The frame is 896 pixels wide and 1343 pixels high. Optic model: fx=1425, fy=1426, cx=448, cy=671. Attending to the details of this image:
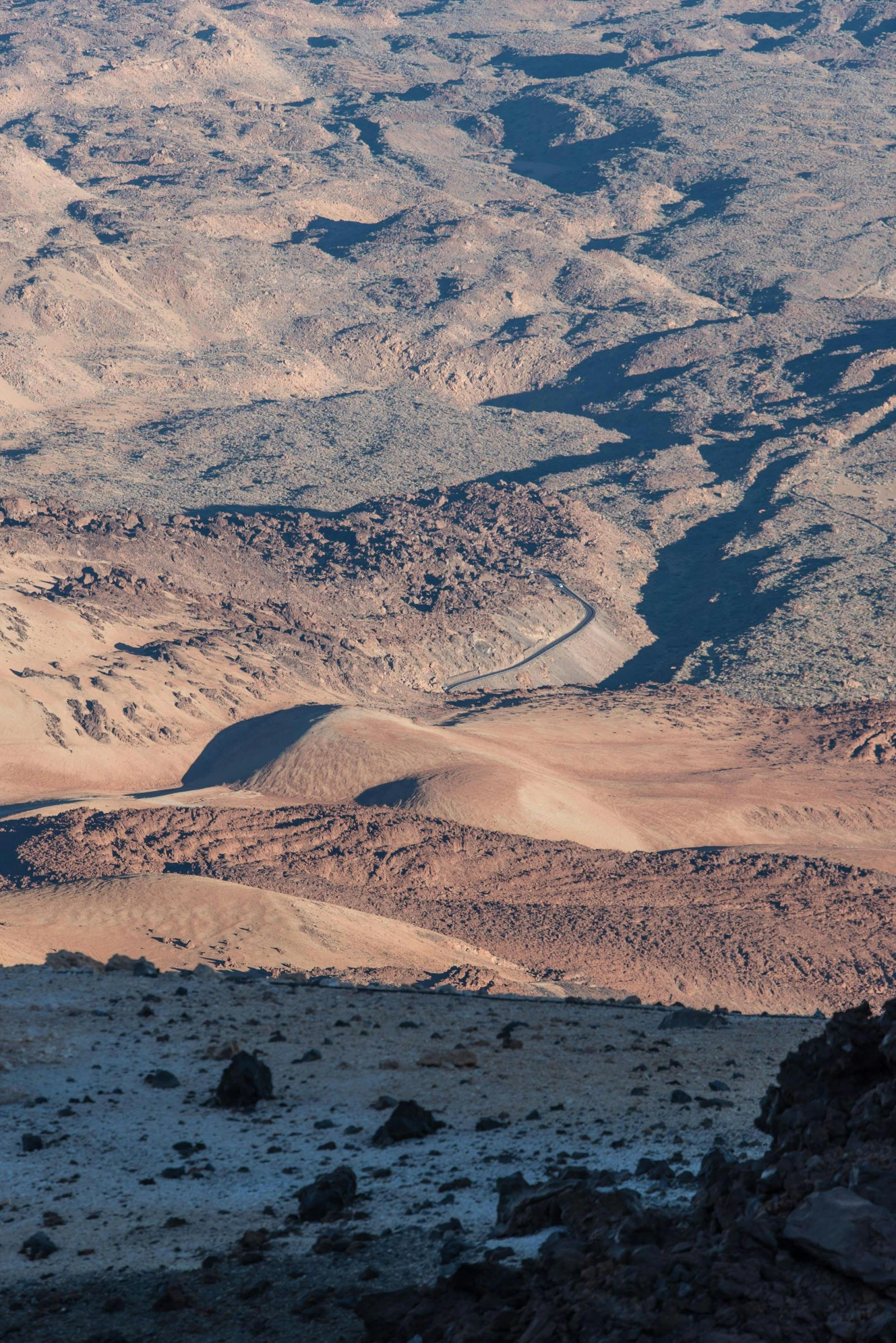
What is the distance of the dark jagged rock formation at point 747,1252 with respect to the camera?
7328 millimetres

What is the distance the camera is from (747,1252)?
7.77 meters

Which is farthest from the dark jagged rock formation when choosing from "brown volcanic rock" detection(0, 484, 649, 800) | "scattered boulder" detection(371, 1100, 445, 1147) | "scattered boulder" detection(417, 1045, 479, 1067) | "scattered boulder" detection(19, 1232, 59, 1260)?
"brown volcanic rock" detection(0, 484, 649, 800)

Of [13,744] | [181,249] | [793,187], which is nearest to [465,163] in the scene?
[793,187]

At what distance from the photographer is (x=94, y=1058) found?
15445mm

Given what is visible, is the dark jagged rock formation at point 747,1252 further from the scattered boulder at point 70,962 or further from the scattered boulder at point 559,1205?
the scattered boulder at point 70,962

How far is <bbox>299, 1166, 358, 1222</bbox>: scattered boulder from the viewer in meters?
11.2

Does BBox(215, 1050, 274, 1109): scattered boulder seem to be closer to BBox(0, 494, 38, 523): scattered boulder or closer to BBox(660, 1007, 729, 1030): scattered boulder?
BBox(660, 1007, 729, 1030): scattered boulder

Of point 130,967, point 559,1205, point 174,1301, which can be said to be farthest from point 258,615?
point 559,1205

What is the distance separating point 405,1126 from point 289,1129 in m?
1.40

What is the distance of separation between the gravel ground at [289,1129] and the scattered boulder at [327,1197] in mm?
150

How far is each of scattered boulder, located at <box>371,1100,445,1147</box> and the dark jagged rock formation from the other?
2901 mm

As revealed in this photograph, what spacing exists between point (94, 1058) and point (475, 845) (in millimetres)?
22186

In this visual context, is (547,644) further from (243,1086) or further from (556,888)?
(243,1086)

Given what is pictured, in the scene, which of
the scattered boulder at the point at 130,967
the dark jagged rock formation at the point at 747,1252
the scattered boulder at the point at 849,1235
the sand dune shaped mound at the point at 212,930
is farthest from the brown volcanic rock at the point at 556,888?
the scattered boulder at the point at 849,1235
